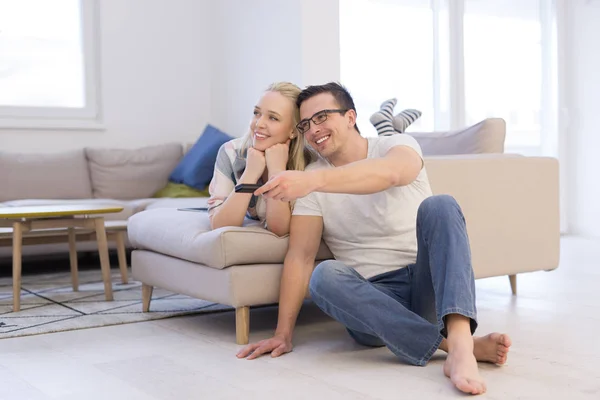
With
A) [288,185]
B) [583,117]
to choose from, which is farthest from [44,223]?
[583,117]

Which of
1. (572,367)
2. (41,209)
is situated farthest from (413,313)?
(41,209)

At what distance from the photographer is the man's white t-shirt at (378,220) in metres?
2.37

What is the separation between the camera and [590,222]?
668cm

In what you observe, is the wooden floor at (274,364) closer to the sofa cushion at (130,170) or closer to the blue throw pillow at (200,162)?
the blue throw pillow at (200,162)

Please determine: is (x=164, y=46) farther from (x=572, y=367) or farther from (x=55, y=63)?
(x=572, y=367)

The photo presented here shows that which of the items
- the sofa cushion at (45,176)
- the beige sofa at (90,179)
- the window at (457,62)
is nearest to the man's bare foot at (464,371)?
the beige sofa at (90,179)

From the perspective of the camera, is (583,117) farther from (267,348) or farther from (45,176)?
(267,348)

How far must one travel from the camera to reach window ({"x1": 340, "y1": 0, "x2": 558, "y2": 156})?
6.04 m

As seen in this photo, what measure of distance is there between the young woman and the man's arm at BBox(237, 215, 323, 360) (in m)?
0.12

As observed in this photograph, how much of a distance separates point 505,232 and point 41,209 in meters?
2.04

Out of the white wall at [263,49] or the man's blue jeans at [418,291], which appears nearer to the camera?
the man's blue jeans at [418,291]

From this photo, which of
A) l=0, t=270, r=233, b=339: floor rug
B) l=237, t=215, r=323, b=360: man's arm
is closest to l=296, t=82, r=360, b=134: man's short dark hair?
l=237, t=215, r=323, b=360: man's arm

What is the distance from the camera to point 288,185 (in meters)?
1.88

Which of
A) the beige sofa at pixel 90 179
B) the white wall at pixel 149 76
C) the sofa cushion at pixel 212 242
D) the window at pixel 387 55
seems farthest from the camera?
the window at pixel 387 55
